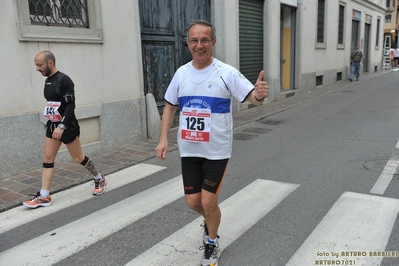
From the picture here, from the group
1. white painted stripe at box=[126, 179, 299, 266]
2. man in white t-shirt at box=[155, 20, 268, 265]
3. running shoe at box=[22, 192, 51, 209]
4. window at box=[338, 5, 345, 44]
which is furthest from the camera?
window at box=[338, 5, 345, 44]

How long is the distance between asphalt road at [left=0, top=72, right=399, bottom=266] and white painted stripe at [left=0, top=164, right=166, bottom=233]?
0.05 ft

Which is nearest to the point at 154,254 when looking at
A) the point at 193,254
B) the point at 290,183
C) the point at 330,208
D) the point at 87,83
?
the point at 193,254

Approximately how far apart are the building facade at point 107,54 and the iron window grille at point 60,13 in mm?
17

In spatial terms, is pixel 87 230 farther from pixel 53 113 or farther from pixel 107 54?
pixel 107 54

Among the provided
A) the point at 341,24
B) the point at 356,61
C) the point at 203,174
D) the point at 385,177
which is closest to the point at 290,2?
the point at 341,24

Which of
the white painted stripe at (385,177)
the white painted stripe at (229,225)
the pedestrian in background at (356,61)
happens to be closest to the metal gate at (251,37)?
the white painted stripe at (385,177)

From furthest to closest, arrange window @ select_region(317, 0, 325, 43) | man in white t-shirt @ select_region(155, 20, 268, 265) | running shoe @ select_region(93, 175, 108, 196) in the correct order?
window @ select_region(317, 0, 325, 43)
running shoe @ select_region(93, 175, 108, 196)
man in white t-shirt @ select_region(155, 20, 268, 265)

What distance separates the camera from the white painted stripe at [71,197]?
4.25 m

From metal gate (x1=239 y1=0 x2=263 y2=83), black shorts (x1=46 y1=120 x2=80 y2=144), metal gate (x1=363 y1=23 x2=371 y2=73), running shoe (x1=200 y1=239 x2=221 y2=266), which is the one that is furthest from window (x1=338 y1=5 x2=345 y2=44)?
running shoe (x1=200 y1=239 x2=221 y2=266)

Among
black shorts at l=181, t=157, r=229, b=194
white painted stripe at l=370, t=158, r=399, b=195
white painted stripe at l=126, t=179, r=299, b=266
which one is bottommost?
white painted stripe at l=126, t=179, r=299, b=266

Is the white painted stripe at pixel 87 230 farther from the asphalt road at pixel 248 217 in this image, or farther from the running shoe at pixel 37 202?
the running shoe at pixel 37 202

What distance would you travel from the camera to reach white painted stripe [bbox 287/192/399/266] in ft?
10.5

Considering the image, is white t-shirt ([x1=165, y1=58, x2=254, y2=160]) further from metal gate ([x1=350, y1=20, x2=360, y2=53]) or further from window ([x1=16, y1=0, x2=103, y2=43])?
metal gate ([x1=350, y1=20, x2=360, y2=53])

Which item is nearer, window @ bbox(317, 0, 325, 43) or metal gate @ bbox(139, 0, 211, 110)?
metal gate @ bbox(139, 0, 211, 110)
